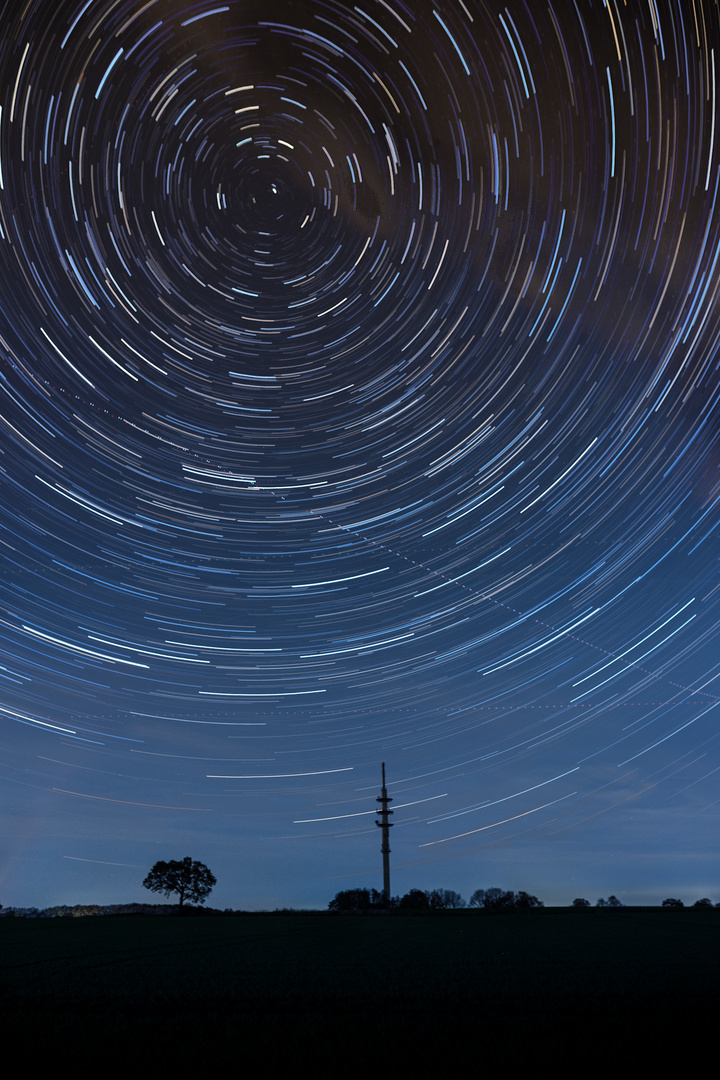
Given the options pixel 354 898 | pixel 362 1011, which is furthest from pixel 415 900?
pixel 362 1011

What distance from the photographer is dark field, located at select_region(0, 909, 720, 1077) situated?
10.2 meters

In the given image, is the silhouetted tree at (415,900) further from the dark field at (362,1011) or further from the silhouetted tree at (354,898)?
the dark field at (362,1011)

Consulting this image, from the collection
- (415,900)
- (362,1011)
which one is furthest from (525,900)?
(362,1011)

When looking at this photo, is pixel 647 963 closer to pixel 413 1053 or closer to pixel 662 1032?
pixel 662 1032

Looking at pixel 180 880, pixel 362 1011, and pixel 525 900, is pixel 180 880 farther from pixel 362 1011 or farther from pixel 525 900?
pixel 362 1011

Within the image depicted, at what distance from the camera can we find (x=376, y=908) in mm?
88188

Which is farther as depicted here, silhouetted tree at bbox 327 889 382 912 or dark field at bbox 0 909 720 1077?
silhouetted tree at bbox 327 889 382 912

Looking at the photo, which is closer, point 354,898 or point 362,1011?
point 362,1011

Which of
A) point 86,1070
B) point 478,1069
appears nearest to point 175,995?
point 86,1070

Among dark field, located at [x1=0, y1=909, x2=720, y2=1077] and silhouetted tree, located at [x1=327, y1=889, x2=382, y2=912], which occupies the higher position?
silhouetted tree, located at [x1=327, y1=889, x2=382, y2=912]

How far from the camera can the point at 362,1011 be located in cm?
1364

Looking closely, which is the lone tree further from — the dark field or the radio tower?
the dark field

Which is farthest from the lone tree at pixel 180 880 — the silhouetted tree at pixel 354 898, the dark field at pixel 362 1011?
the dark field at pixel 362 1011

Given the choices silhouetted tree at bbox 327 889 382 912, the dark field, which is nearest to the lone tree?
silhouetted tree at bbox 327 889 382 912
